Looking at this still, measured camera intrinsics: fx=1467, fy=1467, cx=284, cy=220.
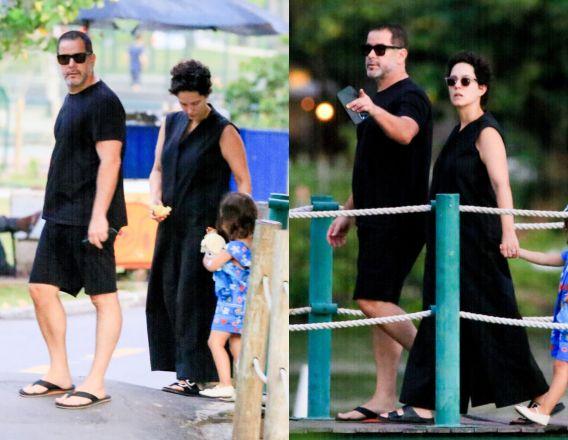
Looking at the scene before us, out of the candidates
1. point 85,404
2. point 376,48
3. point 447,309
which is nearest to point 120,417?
point 85,404

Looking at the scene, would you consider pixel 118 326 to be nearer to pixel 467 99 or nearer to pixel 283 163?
pixel 283 163

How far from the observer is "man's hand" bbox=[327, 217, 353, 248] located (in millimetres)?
3073

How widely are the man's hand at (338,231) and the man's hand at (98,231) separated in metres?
1.14

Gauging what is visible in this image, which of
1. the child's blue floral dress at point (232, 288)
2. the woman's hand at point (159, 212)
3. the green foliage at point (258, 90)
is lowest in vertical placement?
the child's blue floral dress at point (232, 288)

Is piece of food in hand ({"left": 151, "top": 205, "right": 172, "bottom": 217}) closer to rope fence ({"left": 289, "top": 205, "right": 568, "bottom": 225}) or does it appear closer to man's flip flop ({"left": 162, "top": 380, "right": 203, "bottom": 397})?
man's flip flop ({"left": 162, "top": 380, "right": 203, "bottom": 397})

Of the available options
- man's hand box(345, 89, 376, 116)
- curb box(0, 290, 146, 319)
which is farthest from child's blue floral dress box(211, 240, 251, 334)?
man's hand box(345, 89, 376, 116)

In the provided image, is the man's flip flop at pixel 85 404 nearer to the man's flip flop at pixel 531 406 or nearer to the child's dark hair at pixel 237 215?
the child's dark hair at pixel 237 215

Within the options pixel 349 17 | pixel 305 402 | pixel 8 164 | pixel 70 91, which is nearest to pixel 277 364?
pixel 305 402

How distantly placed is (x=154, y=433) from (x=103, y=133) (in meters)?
0.86

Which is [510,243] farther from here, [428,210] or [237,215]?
[237,215]

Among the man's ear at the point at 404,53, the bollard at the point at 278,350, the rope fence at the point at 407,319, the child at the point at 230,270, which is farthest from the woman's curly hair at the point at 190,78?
the man's ear at the point at 404,53

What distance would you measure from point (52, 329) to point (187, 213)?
1.76 feet

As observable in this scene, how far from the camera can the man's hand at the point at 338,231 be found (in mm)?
3073

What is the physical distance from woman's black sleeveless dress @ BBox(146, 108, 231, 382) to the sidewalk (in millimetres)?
165
